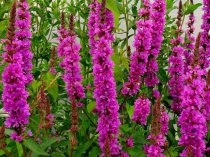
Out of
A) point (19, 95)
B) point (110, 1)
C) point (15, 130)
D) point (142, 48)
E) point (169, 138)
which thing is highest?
point (110, 1)

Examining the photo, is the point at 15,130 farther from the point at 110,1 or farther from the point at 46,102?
the point at 110,1

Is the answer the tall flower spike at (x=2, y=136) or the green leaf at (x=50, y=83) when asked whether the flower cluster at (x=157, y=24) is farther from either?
the tall flower spike at (x=2, y=136)

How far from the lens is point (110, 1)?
277cm

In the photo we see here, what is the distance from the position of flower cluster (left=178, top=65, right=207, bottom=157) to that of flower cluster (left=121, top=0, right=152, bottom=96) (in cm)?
57

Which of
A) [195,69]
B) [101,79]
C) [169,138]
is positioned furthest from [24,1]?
[169,138]

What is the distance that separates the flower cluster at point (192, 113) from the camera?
2664mm

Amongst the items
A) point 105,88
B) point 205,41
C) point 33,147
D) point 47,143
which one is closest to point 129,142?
point 105,88

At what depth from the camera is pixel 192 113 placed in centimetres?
270

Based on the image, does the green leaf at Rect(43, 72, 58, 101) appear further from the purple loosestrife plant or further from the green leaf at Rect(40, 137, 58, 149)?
the green leaf at Rect(40, 137, 58, 149)

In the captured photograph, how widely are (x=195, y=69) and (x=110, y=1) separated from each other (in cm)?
63

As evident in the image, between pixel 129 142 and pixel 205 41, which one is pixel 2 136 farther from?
pixel 205 41

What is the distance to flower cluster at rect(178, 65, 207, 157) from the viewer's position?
2664 mm

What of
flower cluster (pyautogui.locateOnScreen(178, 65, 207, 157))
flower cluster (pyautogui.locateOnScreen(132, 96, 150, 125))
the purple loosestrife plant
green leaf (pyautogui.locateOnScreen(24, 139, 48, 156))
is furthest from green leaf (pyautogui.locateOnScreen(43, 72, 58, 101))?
flower cluster (pyautogui.locateOnScreen(178, 65, 207, 157))

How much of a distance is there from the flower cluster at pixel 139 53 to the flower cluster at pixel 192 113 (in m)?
0.57
